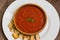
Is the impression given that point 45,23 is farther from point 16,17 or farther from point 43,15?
point 16,17

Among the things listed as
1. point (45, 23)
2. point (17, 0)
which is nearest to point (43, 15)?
point (45, 23)

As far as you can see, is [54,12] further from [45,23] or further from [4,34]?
[4,34]

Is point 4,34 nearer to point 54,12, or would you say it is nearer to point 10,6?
point 10,6

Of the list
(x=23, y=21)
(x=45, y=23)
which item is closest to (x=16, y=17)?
(x=23, y=21)

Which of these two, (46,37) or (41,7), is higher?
(41,7)

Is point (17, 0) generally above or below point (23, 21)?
above
